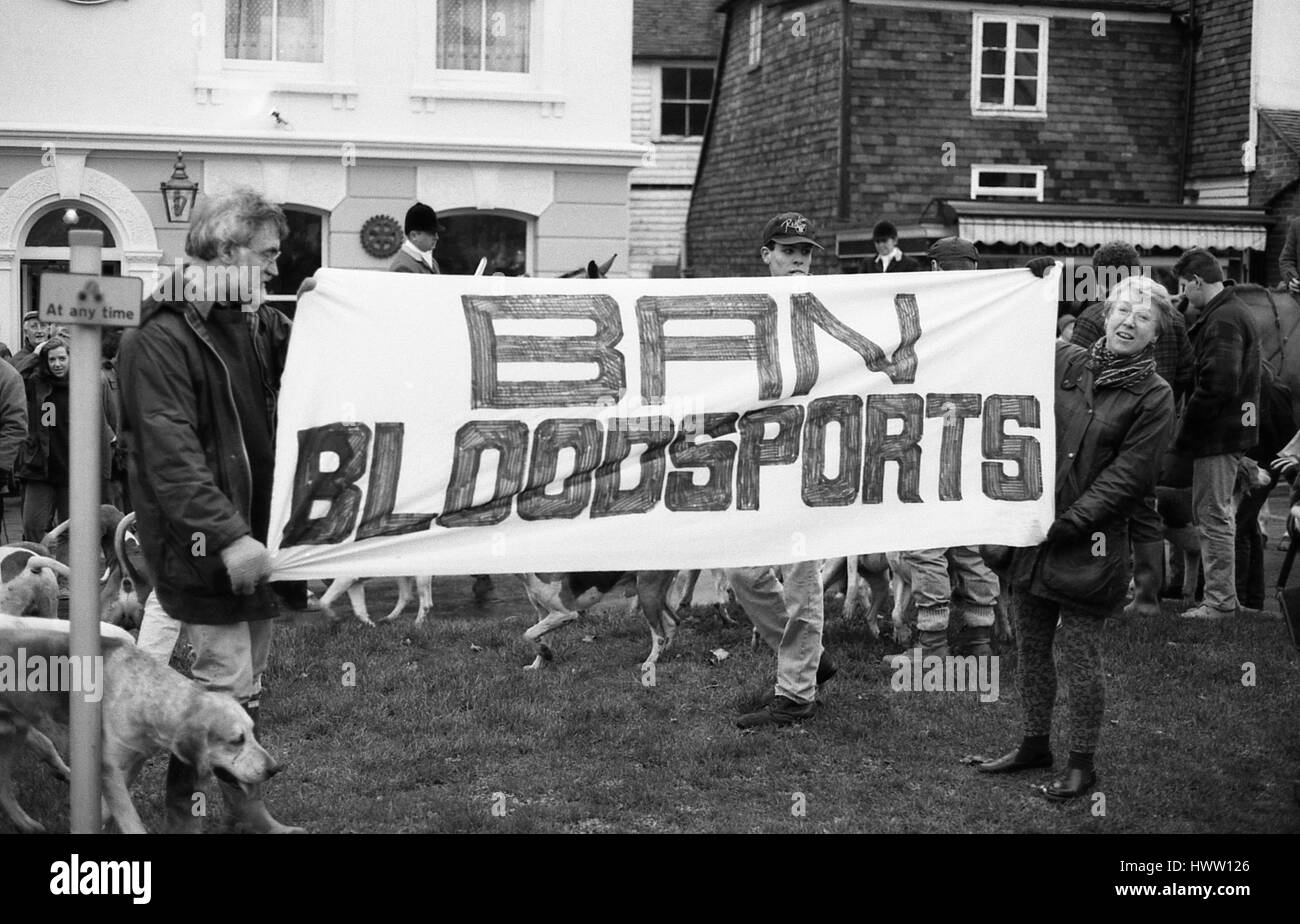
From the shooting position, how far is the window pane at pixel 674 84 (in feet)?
107

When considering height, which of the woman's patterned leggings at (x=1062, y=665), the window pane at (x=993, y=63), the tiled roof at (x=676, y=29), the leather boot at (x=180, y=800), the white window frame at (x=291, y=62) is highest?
the tiled roof at (x=676, y=29)

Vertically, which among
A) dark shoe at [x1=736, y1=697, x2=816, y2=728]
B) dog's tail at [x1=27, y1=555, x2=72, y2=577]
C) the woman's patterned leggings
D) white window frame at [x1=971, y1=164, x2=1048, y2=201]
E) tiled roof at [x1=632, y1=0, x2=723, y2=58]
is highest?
tiled roof at [x1=632, y1=0, x2=723, y2=58]

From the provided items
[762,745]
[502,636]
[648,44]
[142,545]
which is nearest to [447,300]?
[142,545]

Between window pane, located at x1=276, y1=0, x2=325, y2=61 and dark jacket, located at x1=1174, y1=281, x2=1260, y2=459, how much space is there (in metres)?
11.0

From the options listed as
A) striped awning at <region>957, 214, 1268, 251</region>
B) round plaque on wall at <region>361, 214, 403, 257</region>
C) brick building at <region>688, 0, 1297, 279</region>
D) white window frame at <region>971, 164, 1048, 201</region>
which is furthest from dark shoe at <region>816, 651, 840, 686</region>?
white window frame at <region>971, 164, 1048, 201</region>

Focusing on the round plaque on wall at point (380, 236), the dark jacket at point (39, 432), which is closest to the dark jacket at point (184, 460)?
the dark jacket at point (39, 432)

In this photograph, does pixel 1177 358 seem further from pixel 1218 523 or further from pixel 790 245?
pixel 790 245

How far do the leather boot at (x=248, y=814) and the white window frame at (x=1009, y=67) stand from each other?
2008cm

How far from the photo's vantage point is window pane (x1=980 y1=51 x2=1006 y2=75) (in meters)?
23.4

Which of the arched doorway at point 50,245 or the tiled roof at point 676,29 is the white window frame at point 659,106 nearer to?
the tiled roof at point 676,29

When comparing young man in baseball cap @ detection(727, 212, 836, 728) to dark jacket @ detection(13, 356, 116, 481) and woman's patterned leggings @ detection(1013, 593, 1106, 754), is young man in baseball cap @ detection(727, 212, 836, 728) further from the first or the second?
dark jacket @ detection(13, 356, 116, 481)

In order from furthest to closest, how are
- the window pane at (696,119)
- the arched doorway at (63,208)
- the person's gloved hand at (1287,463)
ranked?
the window pane at (696,119) < the arched doorway at (63,208) < the person's gloved hand at (1287,463)

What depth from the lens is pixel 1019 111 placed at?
77.3ft

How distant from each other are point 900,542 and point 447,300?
2.14m
